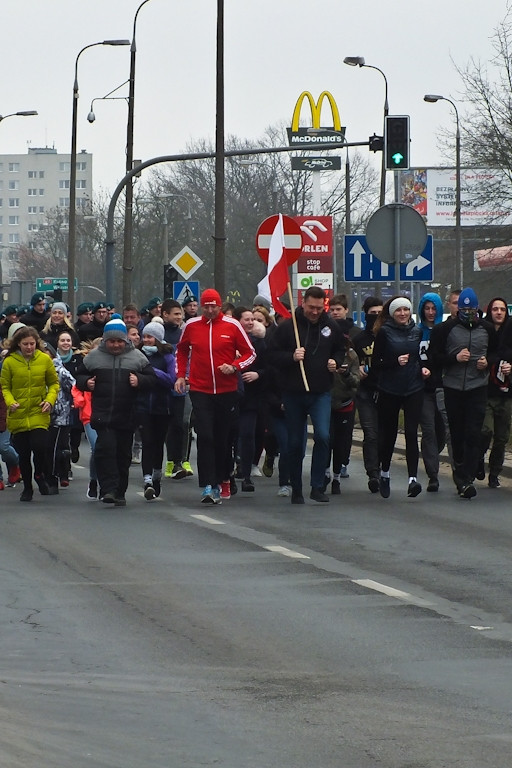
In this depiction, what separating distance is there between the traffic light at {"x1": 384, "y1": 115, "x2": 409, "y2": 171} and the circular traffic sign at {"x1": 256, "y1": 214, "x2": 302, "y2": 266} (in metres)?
3.43

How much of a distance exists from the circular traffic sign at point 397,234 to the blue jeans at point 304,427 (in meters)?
4.65

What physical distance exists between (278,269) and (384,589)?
8.36 meters

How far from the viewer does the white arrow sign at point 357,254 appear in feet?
72.8

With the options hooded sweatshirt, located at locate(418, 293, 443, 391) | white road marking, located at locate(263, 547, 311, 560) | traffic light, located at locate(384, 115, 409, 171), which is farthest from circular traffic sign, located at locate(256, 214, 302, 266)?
white road marking, located at locate(263, 547, 311, 560)

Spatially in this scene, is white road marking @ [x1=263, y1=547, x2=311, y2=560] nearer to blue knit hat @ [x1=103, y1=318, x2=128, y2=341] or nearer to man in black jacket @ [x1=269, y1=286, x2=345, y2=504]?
man in black jacket @ [x1=269, y1=286, x2=345, y2=504]

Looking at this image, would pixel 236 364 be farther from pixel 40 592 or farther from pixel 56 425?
pixel 40 592

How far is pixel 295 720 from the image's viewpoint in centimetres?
669

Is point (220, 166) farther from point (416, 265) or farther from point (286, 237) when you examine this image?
point (286, 237)

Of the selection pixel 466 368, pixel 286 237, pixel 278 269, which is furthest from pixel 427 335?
pixel 286 237

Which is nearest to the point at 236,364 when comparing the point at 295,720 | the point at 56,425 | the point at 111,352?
the point at 111,352

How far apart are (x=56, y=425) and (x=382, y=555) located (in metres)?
6.07

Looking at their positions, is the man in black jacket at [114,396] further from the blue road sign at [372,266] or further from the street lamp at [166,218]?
the street lamp at [166,218]

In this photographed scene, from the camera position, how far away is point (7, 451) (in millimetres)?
17953

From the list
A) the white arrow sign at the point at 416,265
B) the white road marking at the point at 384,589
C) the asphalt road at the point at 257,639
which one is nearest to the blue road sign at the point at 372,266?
the white arrow sign at the point at 416,265
